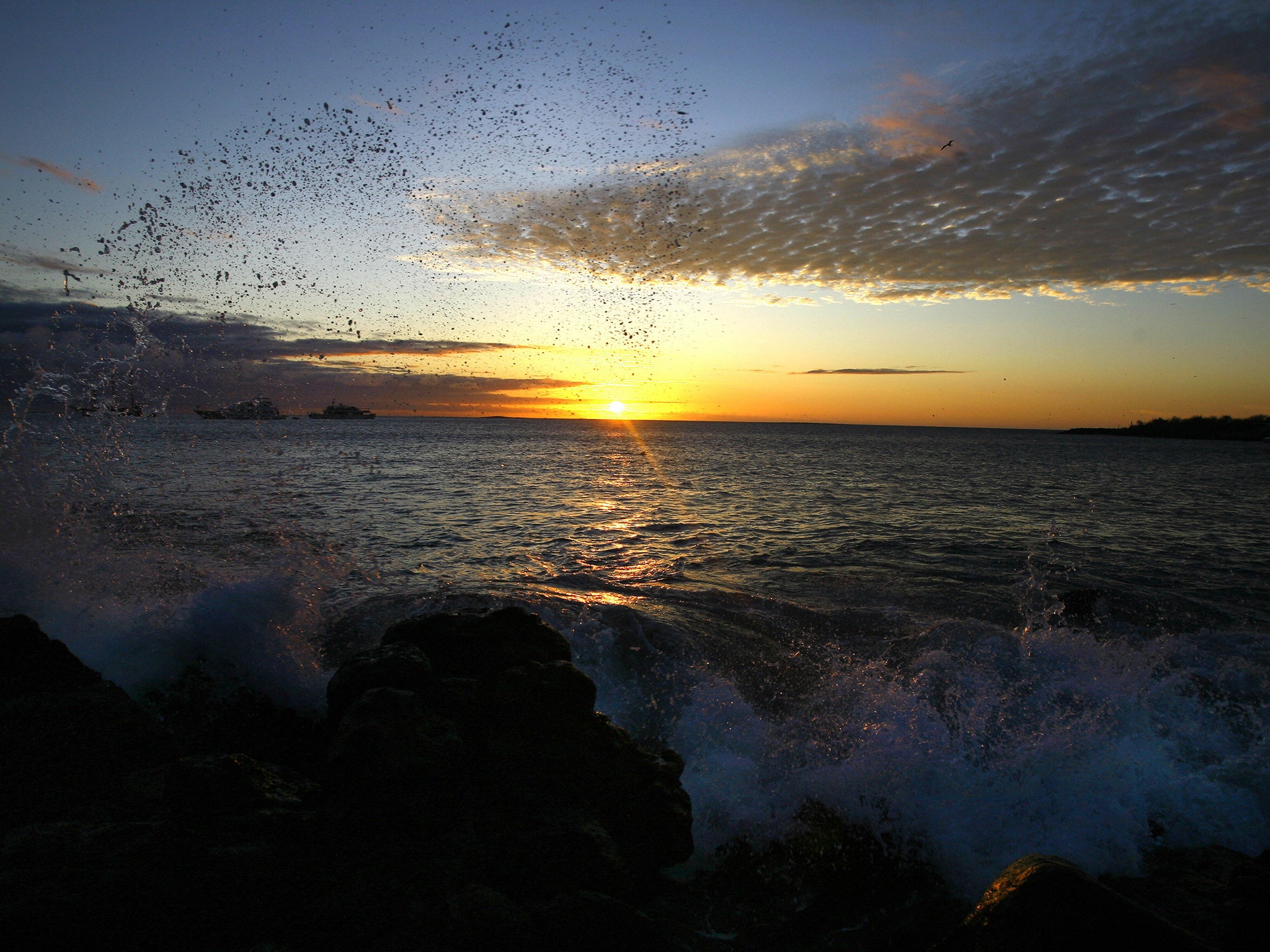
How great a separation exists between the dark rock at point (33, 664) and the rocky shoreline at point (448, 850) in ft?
0.08

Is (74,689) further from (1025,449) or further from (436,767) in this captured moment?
(1025,449)

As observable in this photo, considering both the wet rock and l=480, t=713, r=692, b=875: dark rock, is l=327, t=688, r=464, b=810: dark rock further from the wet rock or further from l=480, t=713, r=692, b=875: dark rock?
the wet rock

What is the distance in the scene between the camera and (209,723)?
6.84m

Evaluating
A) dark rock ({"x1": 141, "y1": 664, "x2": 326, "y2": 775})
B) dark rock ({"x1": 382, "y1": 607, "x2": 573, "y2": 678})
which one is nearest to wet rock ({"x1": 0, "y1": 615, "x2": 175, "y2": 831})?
dark rock ({"x1": 141, "y1": 664, "x2": 326, "y2": 775})

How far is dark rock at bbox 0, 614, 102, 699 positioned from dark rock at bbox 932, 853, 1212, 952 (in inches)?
323

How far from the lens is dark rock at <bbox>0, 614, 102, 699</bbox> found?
6281mm

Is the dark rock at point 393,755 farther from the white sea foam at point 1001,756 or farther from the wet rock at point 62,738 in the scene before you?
the white sea foam at point 1001,756

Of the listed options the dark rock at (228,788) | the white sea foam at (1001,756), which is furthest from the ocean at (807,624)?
the dark rock at (228,788)

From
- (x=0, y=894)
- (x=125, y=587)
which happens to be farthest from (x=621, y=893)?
(x=125, y=587)

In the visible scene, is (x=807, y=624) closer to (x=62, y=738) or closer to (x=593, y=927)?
(x=593, y=927)

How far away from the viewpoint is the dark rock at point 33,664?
6281mm

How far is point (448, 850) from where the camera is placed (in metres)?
4.34

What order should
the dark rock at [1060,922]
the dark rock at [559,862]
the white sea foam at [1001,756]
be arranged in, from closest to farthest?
the dark rock at [1060,922] → the dark rock at [559,862] → the white sea foam at [1001,756]

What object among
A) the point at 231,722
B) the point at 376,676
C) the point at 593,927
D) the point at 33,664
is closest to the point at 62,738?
the point at 231,722
